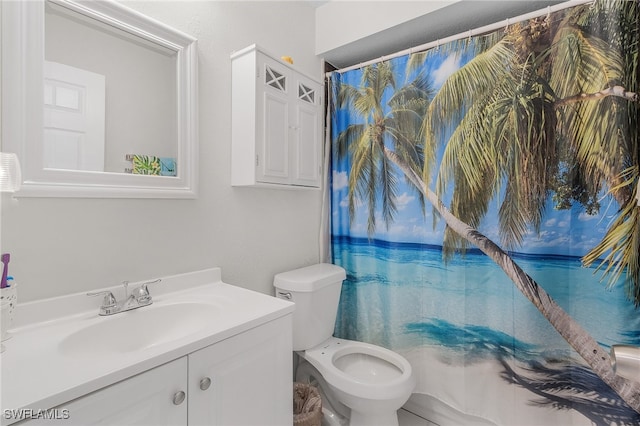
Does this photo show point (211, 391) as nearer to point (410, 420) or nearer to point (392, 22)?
point (410, 420)

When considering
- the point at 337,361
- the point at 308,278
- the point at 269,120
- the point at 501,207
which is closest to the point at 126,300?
the point at 308,278

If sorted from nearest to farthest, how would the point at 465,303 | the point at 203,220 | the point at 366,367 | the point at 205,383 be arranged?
the point at 205,383 < the point at 203,220 < the point at 465,303 < the point at 366,367

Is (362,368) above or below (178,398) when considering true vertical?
below

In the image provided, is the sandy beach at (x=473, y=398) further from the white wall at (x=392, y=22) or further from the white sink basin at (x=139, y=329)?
the white wall at (x=392, y=22)

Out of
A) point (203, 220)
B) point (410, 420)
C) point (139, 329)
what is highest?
point (203, 220)

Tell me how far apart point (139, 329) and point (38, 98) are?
0.78 metres

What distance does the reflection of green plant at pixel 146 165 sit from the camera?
1135mm

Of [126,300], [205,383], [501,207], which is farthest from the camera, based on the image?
[501,207]

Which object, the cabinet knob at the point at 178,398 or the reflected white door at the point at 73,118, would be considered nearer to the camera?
the cabinet knob at the point at 178,398

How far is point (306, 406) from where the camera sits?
148 centimetres

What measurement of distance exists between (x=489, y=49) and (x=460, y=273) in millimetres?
1095

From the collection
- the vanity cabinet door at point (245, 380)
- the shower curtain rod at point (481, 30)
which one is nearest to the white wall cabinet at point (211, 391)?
the vanity cabinet door at point (245, 380)

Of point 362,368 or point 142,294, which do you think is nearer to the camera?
point 142,294

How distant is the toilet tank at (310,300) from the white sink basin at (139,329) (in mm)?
512
